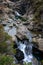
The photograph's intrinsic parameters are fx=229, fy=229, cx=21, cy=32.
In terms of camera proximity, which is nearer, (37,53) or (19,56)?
(19,56)

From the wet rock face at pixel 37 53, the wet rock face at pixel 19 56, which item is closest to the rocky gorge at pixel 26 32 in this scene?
the wet rock face at pixel 19 56

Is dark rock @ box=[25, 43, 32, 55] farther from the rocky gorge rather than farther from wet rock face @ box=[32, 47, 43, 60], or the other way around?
wet rock face @ box=[32, 47, 43, 60]

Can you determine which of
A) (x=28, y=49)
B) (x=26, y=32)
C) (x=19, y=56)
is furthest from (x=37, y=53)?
(x=26, y=32)

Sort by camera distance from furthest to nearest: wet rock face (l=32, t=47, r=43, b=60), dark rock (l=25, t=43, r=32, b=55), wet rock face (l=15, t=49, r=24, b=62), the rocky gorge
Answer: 1. dark rock (l=25, t=43, r=32, b=55)
2. wet rock face (l=32, t=47, r=43, b=60)
3. the rocky gorge
4. wet rock face (l=15, t=49, r=24, b=62)

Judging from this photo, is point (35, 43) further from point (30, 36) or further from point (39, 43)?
point (30, 36)

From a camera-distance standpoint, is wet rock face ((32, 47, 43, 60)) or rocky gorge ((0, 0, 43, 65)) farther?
wet rock face ((32, 47, 43, 60))

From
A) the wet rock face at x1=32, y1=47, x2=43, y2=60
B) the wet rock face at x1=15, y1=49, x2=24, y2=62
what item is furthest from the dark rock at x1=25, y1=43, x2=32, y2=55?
the wet rock face at x1=15, y1=49, x2=24, y2=62

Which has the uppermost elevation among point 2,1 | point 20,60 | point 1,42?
point 1,42

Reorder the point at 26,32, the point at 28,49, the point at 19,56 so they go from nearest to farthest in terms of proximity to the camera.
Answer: the point at 19,56, the point at 28,49, the point at 26,32

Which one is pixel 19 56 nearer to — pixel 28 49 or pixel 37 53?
pixel 37 53

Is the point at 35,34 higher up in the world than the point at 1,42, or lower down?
lower down

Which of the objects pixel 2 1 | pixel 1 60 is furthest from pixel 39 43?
pixel 2 1

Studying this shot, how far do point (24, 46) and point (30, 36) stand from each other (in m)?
3.43

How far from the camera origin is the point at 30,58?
31359 mm
